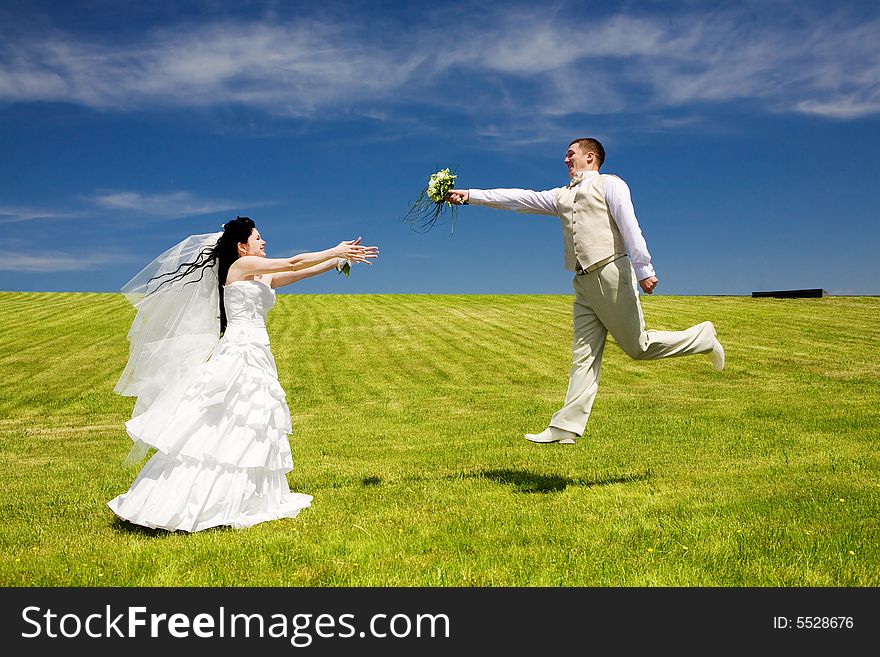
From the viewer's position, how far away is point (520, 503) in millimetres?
6938

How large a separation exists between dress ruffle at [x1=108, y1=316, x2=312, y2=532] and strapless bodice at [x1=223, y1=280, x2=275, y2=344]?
0.08 meters

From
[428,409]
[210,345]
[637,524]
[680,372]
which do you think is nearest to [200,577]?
[210,345]

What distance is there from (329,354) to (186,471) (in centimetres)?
2275

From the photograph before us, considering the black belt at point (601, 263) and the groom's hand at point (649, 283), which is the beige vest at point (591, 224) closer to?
the black belt at point (601, 263)

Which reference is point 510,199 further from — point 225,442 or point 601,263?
point 225,442

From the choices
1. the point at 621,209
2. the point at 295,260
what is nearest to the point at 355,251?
the point at 295,260

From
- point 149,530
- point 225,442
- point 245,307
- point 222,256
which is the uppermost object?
point 222,256

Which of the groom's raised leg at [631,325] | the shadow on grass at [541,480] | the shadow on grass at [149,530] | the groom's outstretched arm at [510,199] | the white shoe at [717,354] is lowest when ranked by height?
the shadow on grass at [149,530]

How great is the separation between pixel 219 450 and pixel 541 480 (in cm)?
355

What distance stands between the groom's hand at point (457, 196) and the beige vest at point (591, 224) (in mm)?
1124

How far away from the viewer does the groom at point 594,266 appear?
705 centimetres

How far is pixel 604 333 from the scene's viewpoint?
24.9ft

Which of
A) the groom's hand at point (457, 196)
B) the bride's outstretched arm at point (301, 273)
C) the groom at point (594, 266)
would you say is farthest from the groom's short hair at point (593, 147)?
the bride's outstretched arm at point (301, 273)

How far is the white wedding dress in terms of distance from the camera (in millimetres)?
6438
